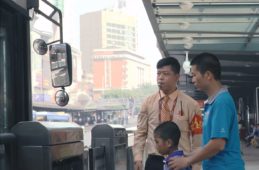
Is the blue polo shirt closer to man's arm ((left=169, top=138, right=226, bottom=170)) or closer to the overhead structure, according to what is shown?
man's arm ((left=169, top=138, right=226, bottom=170))

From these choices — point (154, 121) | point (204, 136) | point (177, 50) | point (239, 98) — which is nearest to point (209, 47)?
point (177, 50)

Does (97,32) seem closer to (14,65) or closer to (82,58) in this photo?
(82,58)

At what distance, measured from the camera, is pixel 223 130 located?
3457 mm

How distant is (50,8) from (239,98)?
32.7 meters

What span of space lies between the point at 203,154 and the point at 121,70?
12.0 m

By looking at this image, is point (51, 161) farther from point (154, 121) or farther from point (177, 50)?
point (177, 50)

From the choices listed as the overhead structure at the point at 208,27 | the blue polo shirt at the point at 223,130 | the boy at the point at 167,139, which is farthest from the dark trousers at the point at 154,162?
the overhead structure at the point at 208,27

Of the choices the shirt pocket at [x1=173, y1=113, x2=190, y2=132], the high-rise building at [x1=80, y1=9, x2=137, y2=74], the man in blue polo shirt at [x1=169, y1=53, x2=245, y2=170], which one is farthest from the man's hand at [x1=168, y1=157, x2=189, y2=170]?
the high-rise building at [x1=80, y1=9, x2=137, y2=74]

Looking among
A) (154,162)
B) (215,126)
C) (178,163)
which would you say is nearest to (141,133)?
(154,162)

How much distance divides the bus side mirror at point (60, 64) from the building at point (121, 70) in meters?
6.86

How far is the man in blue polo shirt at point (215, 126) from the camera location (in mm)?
3467

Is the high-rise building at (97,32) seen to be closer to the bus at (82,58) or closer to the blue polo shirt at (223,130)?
the bus at (82,58)

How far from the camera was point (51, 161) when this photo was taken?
3184mm

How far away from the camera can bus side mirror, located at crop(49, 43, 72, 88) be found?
458 cm
